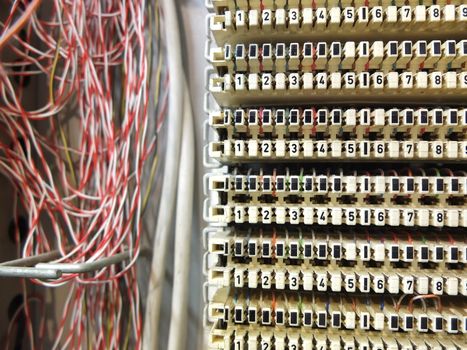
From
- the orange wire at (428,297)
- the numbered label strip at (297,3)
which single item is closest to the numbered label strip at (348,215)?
the orange wire at (428,297)

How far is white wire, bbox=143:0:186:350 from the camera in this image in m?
0.70

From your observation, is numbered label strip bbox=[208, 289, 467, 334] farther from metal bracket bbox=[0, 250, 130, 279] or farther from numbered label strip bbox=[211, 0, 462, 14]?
numbered label strip bbox=[211, 0, 462, 14]

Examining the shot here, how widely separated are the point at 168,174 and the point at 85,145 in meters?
0.24

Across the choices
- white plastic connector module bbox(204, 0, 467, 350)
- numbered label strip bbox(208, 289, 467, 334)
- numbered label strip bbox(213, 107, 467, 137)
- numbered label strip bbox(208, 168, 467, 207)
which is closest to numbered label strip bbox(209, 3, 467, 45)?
white plastic connector module bbox(204, 0, 467, 350)

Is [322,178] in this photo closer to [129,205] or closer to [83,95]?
[129,205]

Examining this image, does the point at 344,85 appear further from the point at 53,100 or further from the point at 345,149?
the point at 53,100

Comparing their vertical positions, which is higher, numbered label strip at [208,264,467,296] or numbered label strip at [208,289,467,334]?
numbered label strip at [208,264,467,296]

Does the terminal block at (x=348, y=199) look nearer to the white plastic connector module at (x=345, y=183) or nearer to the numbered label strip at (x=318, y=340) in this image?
the white plastic connector module at (x=345, y=183)

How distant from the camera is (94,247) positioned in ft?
2.39

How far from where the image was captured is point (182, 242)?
0.70 m

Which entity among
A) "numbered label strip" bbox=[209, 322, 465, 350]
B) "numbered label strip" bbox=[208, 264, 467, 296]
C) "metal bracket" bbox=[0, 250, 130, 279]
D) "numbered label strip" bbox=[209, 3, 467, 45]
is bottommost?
"numbered label strip" bbox=[209, 322, 465, 350]

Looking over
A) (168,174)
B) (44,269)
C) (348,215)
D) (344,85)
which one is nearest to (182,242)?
(168,174)

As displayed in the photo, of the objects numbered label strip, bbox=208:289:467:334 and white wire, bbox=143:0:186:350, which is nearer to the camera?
numbered label strip, bbox=208:289:467:334

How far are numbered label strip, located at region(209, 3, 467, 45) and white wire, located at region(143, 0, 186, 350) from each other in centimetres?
18
